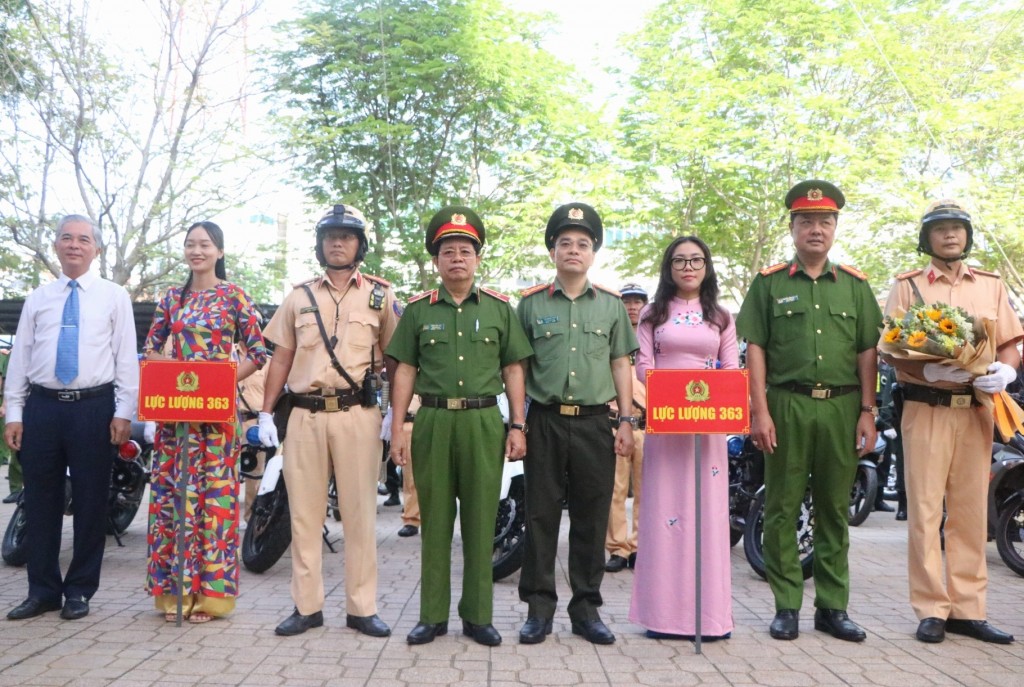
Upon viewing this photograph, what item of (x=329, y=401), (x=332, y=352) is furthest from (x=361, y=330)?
(x=329, y=401)

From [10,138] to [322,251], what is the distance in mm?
12159

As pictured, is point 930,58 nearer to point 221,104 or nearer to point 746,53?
point 746,53

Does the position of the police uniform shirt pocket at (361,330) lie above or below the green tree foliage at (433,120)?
below

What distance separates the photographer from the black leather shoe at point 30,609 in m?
5.50

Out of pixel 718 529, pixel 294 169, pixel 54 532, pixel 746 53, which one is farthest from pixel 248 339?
pixel 746 53

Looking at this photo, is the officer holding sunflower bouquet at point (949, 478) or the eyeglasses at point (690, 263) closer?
the officer holding sunflower bouquet at point (949, 478)

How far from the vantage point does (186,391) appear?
5.39m

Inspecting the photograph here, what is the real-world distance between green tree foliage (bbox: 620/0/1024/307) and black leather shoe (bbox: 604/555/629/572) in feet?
43.7

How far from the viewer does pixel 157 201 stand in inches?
635

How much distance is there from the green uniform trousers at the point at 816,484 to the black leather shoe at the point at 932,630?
0.39 m

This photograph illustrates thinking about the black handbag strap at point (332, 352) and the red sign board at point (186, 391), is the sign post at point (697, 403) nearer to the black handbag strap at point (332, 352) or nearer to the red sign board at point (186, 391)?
the black handbag strap at point (332, 352)

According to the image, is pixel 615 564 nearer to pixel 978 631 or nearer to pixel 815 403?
pixel 815 403

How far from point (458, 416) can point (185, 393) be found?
1.45 m

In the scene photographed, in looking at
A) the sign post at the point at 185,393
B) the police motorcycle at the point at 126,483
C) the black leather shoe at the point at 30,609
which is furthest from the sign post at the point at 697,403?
the police motorcycle at the point at 126,483
